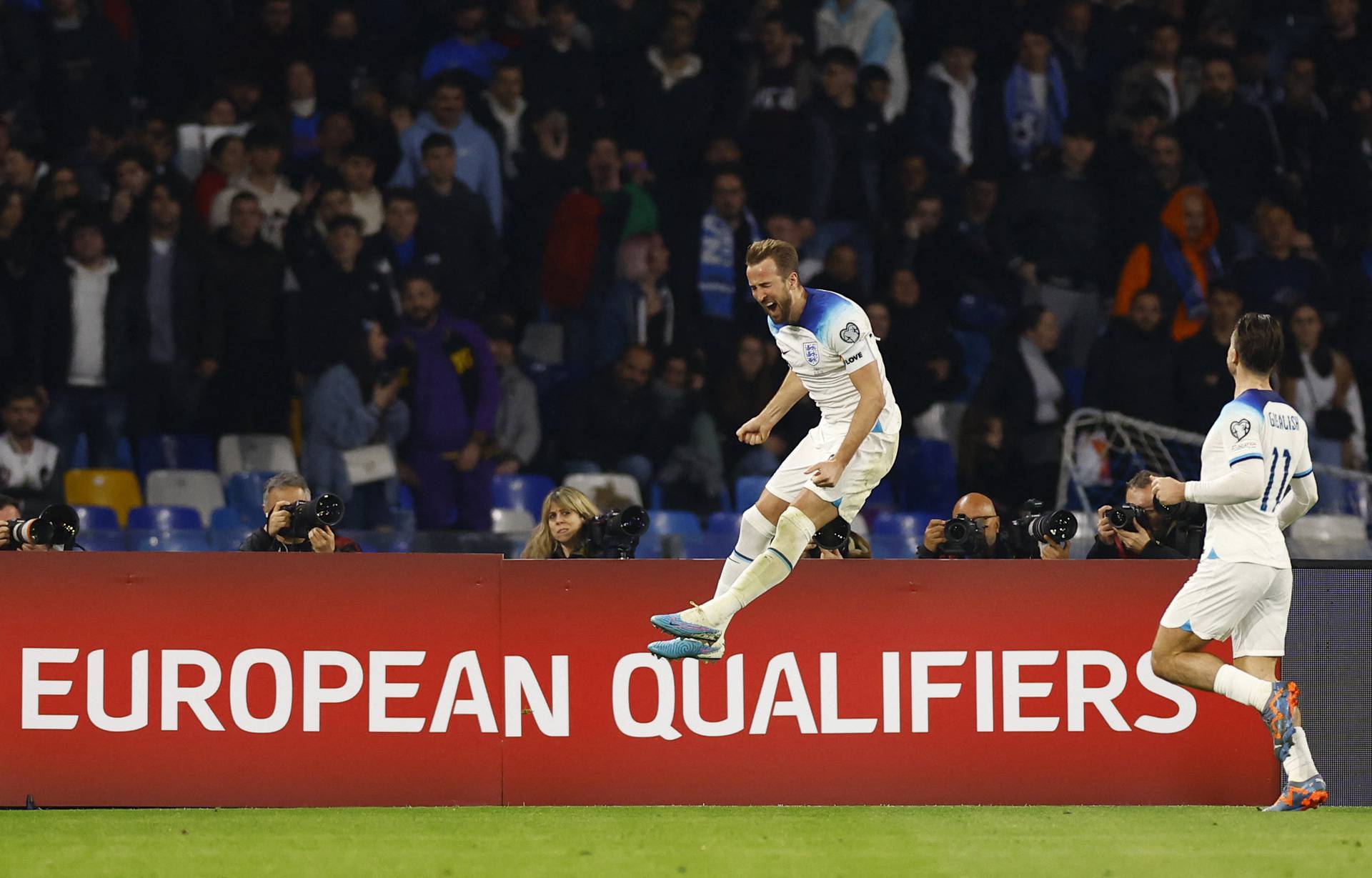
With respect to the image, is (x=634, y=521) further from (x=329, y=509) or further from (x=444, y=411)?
(x=444, y=411)

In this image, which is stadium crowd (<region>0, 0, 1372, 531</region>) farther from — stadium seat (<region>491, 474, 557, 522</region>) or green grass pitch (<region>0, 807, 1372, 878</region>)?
green grass pitch (<region>0, 807, 1372, 878</region>)

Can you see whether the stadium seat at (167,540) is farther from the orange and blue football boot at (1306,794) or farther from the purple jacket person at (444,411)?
the orange and blue football boot at (1306,794)

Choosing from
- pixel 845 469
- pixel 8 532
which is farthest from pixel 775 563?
pixel 8 532

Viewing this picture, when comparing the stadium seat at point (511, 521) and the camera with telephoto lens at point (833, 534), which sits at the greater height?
the camera with telephoto lens at point (833, 534)

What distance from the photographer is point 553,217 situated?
48.3 feet

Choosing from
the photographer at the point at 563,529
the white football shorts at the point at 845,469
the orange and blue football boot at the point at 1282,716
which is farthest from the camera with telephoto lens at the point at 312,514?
the orange and blue football boot at the point at 1282,716

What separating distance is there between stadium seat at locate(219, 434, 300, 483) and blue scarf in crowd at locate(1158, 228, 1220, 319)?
7.01 metres

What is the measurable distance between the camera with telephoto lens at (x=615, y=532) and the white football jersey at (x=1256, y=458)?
2710 millimetres

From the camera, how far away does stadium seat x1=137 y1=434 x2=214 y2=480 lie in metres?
13.6

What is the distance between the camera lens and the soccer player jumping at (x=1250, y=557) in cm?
830

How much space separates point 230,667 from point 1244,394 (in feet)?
16.1

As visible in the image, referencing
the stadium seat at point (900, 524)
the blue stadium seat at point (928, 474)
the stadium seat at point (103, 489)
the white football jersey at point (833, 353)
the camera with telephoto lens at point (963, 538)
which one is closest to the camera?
the white football jersey at point (833, 353)

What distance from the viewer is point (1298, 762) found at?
834 centimetres

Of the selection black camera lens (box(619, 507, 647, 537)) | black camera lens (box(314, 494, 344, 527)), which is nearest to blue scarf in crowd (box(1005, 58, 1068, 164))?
black camera lens (box(619, 507, 647, 537))
